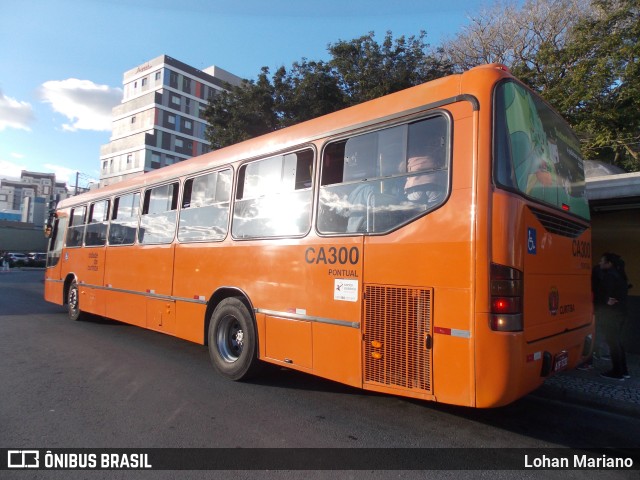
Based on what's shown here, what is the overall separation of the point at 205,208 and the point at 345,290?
9.90 ft

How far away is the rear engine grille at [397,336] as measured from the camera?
366cm

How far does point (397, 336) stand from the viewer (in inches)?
151

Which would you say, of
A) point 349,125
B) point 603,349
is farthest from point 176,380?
point 603,349

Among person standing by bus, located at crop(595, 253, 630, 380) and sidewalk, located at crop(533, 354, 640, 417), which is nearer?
sidewalk, located at crop(533, 354, 640, 417)

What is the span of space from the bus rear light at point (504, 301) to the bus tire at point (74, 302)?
973 cm

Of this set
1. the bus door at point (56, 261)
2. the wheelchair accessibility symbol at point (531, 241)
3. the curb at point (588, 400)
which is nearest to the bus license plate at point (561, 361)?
the wheelchair accessibility symbol at point (531, 241)

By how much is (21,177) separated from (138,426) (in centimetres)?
16316

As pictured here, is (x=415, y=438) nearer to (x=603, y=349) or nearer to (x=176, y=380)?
(x=176, y=380)

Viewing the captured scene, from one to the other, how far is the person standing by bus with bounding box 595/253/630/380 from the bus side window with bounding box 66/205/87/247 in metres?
10.5

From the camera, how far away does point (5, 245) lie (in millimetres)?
58406

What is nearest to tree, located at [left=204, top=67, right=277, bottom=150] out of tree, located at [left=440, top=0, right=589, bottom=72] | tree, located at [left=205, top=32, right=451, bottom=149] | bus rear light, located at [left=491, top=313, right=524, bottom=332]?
tree, located at [left=205, top=32, right=451, bottom=149]

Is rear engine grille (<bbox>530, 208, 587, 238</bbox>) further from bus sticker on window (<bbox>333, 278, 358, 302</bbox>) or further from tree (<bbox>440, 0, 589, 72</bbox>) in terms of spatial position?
tree (<bbox>440, 0, 589, 72</bbox>)

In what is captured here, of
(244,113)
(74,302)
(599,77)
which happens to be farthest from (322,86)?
(74,302)

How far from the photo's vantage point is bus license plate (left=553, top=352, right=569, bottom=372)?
12.7ft
